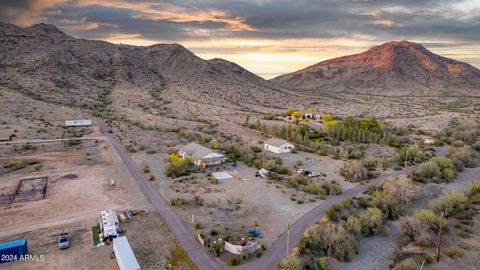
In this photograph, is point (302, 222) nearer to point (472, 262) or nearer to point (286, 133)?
point (472, 262)

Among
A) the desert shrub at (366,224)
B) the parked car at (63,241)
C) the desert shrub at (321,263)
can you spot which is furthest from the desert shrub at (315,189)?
the parked car at (63,241)

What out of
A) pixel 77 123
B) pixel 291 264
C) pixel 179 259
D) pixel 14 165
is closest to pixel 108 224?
pixel 179 259

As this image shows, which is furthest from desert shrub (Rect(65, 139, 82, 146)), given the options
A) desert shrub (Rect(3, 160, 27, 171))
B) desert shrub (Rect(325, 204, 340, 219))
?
desert shrub (Rect(325, 204, 340, 219))

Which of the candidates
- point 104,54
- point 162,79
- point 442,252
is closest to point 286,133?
point 442,252

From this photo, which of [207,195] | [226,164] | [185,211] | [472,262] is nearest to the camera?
[472,262]

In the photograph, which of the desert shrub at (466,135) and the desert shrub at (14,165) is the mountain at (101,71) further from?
the desert shrub at (466,135)

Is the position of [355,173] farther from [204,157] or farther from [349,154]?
[204,157]
